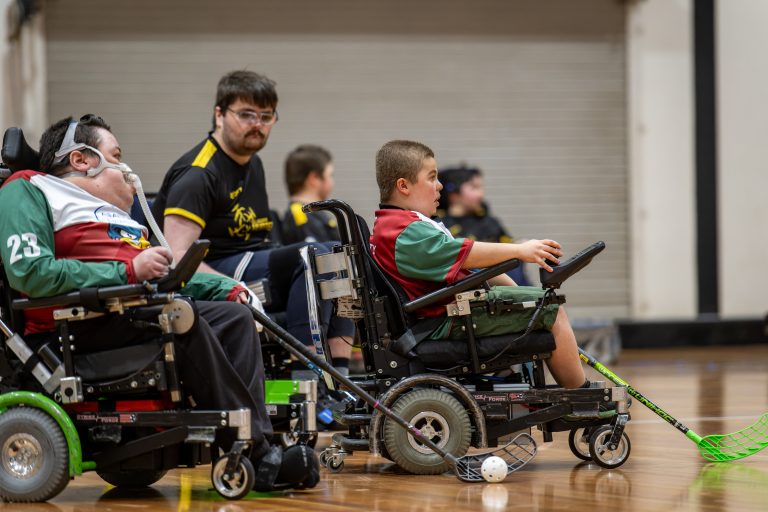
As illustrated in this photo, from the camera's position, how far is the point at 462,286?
364 centimetres

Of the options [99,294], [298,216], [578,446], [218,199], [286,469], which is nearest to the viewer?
[99,294]

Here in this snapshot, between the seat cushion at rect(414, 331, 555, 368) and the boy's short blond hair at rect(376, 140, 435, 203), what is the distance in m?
0.57

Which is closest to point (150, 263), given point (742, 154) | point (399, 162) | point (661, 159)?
point (399, 162)

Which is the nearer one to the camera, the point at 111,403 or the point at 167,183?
the point at 111,403

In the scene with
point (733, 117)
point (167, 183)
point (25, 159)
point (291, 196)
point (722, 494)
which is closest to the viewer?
point (722, 494)

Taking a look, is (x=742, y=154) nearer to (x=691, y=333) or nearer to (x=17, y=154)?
(x=691, y=333)

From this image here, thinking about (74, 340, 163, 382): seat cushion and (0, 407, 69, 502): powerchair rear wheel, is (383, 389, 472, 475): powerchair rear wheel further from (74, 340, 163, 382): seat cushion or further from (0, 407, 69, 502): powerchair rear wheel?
(0, 407, 69, 502): powerchair rear wheel

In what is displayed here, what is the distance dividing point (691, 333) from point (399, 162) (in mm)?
7013

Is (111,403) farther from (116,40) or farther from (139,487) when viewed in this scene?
(116,40)

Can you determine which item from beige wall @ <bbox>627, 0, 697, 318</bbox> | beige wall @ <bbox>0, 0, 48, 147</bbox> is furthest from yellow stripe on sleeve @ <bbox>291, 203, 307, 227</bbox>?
beige wall @ <bbox>627, 0, 697, 318</bbox>

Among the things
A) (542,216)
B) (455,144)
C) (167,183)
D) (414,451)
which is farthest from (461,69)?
(414,451)

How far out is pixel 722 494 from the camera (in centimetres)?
310

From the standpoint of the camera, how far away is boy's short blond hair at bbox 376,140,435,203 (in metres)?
3.94

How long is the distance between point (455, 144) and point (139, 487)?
695 centimetres
